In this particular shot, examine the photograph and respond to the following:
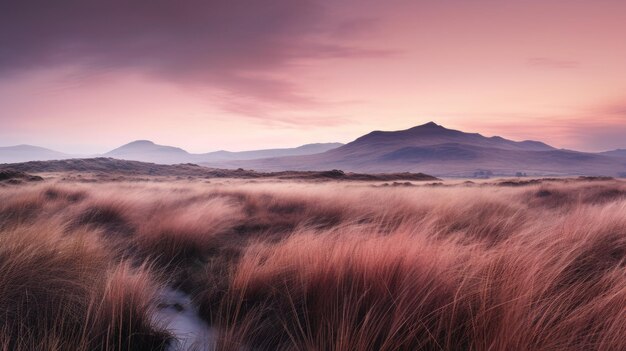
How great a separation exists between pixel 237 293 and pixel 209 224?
2.49 meters

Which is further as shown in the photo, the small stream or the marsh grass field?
the small stream

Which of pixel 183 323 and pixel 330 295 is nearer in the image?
pixel 330 295

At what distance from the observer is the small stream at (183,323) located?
74.2 inches

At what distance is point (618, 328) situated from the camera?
5.19 feet

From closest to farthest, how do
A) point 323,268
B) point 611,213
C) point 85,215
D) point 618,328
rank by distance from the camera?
point 618,328
point 323,268
point 611,213
point 85,215

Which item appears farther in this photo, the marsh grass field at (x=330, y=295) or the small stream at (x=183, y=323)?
the small stream at (x=183, y=323)

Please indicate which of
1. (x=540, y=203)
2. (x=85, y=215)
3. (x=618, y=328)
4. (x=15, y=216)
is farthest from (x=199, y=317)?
(x=540, y=203)

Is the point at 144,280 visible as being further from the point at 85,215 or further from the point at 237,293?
the point at 85,215

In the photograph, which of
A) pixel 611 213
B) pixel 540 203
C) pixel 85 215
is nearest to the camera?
pixel 611 213

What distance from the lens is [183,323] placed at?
88.0 inches

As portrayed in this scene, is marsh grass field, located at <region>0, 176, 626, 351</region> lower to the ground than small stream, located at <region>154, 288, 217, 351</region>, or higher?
higher

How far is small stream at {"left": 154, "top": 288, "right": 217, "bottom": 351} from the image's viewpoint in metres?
1.89

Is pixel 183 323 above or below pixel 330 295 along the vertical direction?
below

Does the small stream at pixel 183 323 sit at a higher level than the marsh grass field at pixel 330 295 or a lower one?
lower
